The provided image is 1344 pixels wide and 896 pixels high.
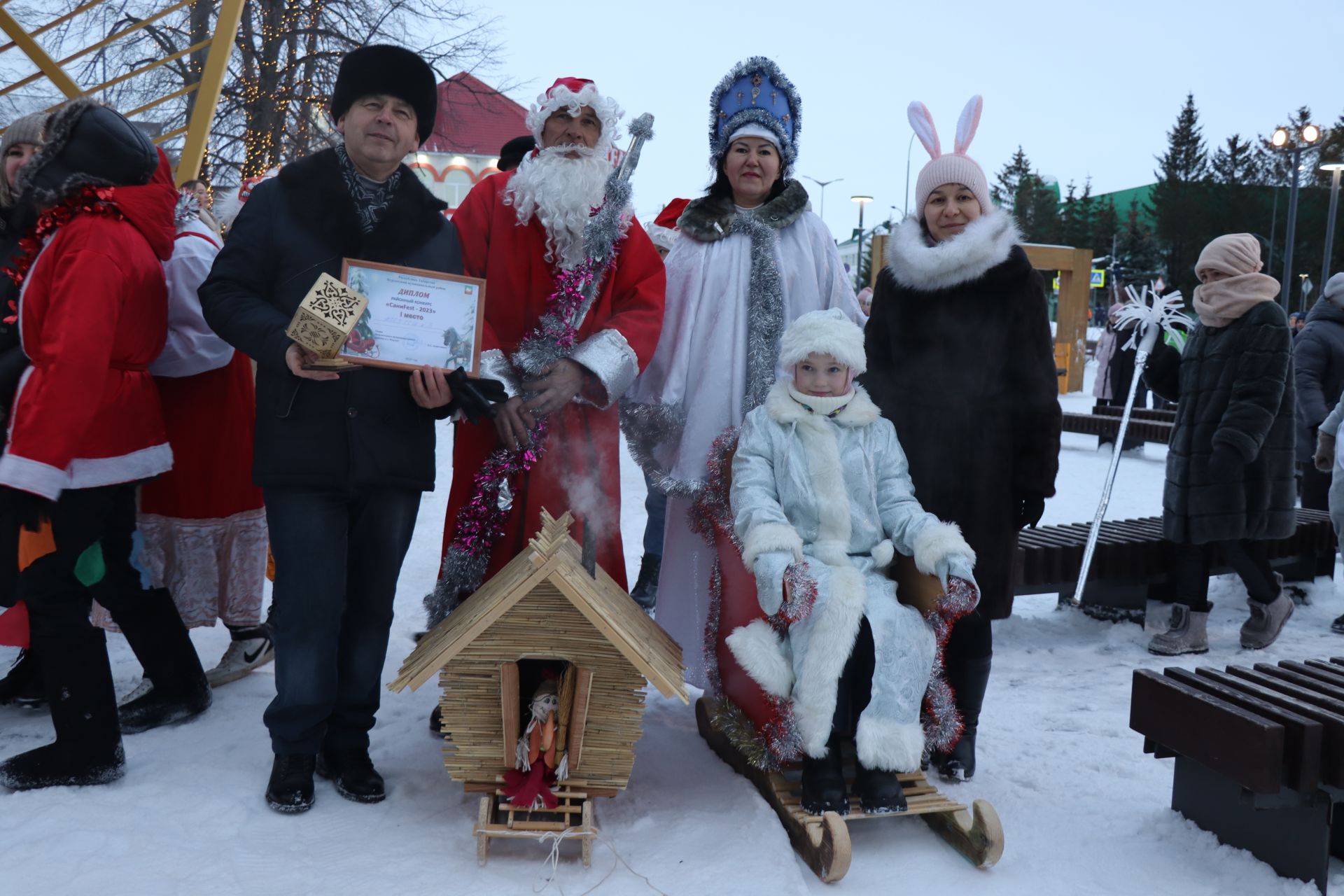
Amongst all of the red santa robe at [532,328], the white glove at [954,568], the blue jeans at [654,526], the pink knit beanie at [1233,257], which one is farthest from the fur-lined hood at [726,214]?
the pink knit beanie at [1233,257]

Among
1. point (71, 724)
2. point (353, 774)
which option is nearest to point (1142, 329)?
point (353, 774)

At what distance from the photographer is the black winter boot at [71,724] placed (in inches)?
116

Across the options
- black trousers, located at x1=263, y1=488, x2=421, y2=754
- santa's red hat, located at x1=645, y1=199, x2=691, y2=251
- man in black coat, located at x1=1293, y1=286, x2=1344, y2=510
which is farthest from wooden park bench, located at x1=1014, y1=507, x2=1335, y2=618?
black trousers, located at x1=263, y1=488, x2=421, y2=754

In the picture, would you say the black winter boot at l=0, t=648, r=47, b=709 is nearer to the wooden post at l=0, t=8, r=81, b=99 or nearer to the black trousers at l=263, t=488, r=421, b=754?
the black trousers at l=263, t=488, r=421, b=754

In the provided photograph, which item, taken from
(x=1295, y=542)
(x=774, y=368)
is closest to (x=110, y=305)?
(x=774, y=368)

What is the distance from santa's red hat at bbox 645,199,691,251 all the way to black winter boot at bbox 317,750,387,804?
3677mm

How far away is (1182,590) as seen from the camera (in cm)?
514

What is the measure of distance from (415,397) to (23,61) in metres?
5.91

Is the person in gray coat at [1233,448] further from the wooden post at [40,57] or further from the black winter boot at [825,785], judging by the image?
the wooden post at [40,57]

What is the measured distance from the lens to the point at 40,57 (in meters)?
6.44

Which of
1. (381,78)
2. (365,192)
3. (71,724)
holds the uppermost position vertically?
(381,78)

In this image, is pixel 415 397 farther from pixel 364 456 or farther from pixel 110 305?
pixel 110 305

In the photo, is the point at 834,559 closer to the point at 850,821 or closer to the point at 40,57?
the point at 850,821

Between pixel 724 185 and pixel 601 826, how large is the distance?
2332mm
